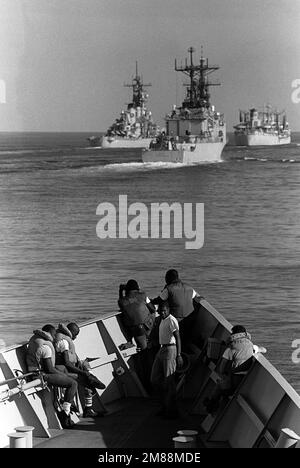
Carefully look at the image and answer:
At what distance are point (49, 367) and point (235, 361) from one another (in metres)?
1.52

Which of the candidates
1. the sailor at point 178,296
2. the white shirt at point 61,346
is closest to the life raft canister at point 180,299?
the sailor at point 178,296

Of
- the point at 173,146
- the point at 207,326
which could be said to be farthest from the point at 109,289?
the point at 173,146

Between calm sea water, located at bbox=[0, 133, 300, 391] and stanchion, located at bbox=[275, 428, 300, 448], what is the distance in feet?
34.2

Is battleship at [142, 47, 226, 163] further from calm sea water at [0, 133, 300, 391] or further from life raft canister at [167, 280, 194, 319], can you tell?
life raft canister at [167, 280, 194, 319]

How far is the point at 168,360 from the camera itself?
9.59 metres

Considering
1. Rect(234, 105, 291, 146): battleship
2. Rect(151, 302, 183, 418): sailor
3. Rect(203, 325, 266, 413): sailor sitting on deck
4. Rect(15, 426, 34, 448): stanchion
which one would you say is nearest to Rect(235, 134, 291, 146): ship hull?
Rect(234, 105, 291, 146): battleship

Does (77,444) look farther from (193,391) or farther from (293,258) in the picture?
(293,258)

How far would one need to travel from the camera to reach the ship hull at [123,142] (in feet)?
424

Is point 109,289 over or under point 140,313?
under

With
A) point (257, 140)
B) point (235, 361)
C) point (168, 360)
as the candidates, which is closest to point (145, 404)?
point (168, 360)

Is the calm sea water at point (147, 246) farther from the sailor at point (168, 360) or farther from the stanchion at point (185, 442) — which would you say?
the stanchion at point (185, 442)

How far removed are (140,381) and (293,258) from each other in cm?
2972
